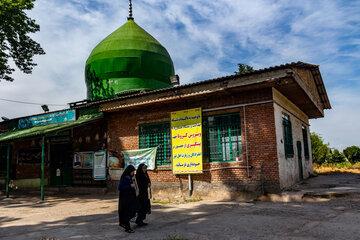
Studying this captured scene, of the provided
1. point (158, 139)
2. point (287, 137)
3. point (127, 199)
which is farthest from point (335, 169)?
point (127, 199)

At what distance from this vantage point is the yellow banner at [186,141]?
1045 centimetres

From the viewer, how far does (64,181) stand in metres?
14.5

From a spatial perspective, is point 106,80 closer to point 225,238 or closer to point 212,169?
point 212,169

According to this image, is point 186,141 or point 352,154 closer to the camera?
point 186,141

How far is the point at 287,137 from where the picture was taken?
37.0 feet

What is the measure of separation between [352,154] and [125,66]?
2119cm

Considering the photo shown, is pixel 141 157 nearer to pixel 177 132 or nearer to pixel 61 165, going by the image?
pixel 177 132

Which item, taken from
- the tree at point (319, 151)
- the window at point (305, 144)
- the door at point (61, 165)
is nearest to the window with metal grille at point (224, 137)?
the window at point (305, 144)

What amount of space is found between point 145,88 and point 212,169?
772cm

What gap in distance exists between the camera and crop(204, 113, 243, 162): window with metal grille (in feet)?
32.9

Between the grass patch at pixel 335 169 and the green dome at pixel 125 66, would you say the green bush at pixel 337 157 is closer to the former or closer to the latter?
the grass patch at pixel 335 169

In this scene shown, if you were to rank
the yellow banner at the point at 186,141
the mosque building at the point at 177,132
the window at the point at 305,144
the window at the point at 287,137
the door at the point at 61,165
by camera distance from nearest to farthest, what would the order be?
the mosque building at the point at 177,132 → the yellow banner at the point at 186,141 → the window at the point at 287,137 → the door at the point at 61,165 → the window at the point at 305,144

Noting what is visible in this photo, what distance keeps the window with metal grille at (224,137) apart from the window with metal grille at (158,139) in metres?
1.75

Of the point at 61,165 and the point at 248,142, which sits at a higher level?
the point at 248,142
